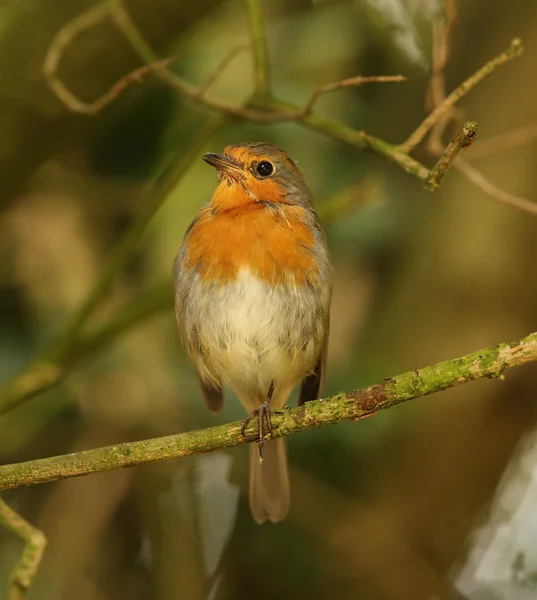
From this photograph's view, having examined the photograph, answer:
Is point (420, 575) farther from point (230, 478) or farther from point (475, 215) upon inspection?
point (475, 215)

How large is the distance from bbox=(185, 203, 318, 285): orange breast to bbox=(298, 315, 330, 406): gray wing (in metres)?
0.34

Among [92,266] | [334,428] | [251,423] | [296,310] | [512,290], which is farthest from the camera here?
[92,266]

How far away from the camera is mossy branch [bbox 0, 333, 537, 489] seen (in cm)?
231

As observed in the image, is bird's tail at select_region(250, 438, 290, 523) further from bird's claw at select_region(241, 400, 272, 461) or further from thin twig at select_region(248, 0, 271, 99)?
thin twig at select_region(248, 0, 271, 99)

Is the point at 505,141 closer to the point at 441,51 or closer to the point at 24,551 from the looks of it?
the point at 441,51

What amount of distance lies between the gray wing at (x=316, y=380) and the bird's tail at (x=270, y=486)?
27 cm

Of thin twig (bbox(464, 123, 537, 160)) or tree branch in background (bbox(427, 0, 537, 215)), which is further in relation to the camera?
thin twig (bbox(464, 123, 537, 160))

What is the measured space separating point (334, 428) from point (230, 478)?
1.94 ft

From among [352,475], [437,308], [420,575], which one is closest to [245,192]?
[437,308]

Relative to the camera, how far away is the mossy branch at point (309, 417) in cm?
231

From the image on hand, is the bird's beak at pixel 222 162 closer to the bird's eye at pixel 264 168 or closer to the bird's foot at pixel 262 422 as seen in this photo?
the bird's eye at pixel 264 168

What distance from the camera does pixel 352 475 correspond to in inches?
166

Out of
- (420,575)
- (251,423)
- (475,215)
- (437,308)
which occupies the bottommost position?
(251,423)

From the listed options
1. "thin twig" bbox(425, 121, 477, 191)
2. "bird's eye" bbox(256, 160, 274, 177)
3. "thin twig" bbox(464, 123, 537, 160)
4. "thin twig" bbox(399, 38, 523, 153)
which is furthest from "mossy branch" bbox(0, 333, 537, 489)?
"thin twig" bbox(464, 123, 537, 160)
